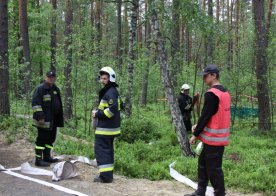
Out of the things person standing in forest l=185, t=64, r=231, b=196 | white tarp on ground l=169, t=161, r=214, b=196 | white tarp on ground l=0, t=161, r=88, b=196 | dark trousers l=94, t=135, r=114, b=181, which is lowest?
white tarp on ground l=169, t=161, r=214, b=196

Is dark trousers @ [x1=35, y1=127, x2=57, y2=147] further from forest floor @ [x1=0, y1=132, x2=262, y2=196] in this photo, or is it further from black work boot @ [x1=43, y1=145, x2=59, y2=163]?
forest floor @ [x1=0, y1=132, x2=262, y2=196]

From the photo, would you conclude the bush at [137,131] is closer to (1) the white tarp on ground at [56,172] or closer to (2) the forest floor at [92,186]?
(2) the forest floor at [92,186]

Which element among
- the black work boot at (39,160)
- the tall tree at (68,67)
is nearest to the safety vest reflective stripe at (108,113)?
the black work boot at (39,160)

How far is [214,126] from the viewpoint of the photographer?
569 cm

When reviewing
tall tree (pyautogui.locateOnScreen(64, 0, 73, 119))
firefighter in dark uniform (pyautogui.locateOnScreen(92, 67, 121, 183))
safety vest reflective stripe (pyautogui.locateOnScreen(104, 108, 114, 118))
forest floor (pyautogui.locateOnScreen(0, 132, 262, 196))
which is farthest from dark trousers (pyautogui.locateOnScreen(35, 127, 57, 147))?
tall tree (pyautogui.locateOnScreen(64, 0, 73, 119))

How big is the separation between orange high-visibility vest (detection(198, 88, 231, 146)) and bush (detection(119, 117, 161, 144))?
6496 millimetres

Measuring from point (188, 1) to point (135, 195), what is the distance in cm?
532

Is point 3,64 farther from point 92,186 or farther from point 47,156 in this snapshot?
point 92,186

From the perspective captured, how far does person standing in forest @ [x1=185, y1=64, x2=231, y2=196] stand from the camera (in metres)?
5.62

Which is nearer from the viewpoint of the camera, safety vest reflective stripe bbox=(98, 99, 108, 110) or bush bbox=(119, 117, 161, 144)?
safety vest reflective stripe bbox=(98, 99, 108, 110)

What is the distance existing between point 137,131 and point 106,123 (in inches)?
220

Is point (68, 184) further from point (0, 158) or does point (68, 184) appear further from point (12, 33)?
point (12, 33)

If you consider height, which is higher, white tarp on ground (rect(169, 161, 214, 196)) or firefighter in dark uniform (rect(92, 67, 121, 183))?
firefighter in dark uniform (rect(92, 67, 121, 183))

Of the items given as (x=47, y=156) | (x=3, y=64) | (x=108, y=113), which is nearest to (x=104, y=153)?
(x=108, y=113)
